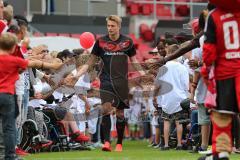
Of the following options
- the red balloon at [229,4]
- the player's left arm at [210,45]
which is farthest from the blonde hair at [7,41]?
the red balloon at [229,4]

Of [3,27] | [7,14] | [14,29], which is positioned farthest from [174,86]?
[3,27]

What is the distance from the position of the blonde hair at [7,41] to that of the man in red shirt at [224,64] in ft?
8.55

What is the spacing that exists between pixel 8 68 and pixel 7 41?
340mm

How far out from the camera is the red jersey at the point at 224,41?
9.30 metres

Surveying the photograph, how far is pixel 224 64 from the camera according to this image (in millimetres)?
9352

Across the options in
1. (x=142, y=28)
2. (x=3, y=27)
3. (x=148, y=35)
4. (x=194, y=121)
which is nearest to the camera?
(x=3, y=27)

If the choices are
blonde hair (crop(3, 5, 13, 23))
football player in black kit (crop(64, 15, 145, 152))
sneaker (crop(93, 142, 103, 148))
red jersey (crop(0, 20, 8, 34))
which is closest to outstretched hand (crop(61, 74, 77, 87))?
football player in black kit (crop(64, 15, 145, 152))

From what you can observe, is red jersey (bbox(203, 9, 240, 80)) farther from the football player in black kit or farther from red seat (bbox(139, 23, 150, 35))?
red seat (bbox(139, 23, 150, 35))

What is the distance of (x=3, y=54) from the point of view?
1070cm

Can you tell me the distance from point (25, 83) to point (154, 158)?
2522mm

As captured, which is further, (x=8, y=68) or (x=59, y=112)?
(x=59, y=112)

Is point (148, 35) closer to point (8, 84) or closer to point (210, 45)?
point (8, 84)

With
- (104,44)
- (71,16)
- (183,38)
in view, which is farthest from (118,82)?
(71,16)

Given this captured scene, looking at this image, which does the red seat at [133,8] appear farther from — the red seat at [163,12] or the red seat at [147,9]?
the red seat at [163,12]
